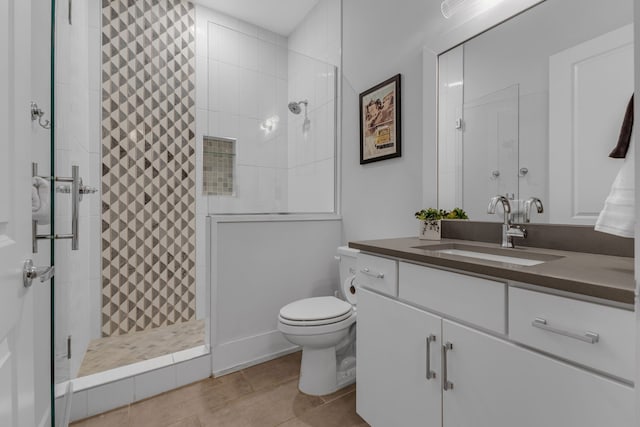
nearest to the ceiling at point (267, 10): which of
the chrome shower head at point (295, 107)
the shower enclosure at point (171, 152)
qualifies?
the shower enclosure at point (171, 152)

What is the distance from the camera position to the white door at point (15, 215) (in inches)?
20.9

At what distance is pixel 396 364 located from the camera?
1.18 m

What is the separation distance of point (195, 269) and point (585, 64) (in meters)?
2.82

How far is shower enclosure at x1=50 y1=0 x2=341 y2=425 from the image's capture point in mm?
2080

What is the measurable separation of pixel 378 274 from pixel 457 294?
14.6 inches

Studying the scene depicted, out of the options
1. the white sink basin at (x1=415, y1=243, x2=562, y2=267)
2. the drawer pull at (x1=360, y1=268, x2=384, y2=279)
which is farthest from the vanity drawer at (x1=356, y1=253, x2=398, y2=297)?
the white sink basin at (x1=415, y1=243, x2=562, y2=267)

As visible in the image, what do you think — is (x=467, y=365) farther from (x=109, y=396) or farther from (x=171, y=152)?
(x=171, y=152)

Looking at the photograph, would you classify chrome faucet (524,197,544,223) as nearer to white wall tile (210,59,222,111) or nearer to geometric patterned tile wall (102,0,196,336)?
white wall tile (210,59,222,111)

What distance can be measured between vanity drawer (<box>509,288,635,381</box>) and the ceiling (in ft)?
9.59

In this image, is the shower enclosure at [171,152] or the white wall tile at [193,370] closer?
the white wall tile at [193,370]

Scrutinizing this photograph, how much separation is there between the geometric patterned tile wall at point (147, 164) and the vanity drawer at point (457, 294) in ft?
6.96

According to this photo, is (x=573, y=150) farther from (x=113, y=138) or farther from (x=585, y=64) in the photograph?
(x=113, y=138)

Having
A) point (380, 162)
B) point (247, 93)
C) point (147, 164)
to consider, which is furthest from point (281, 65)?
point (147, 164)

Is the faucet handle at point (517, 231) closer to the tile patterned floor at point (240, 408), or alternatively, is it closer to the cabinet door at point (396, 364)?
the cabinet door at point (396, 364)
